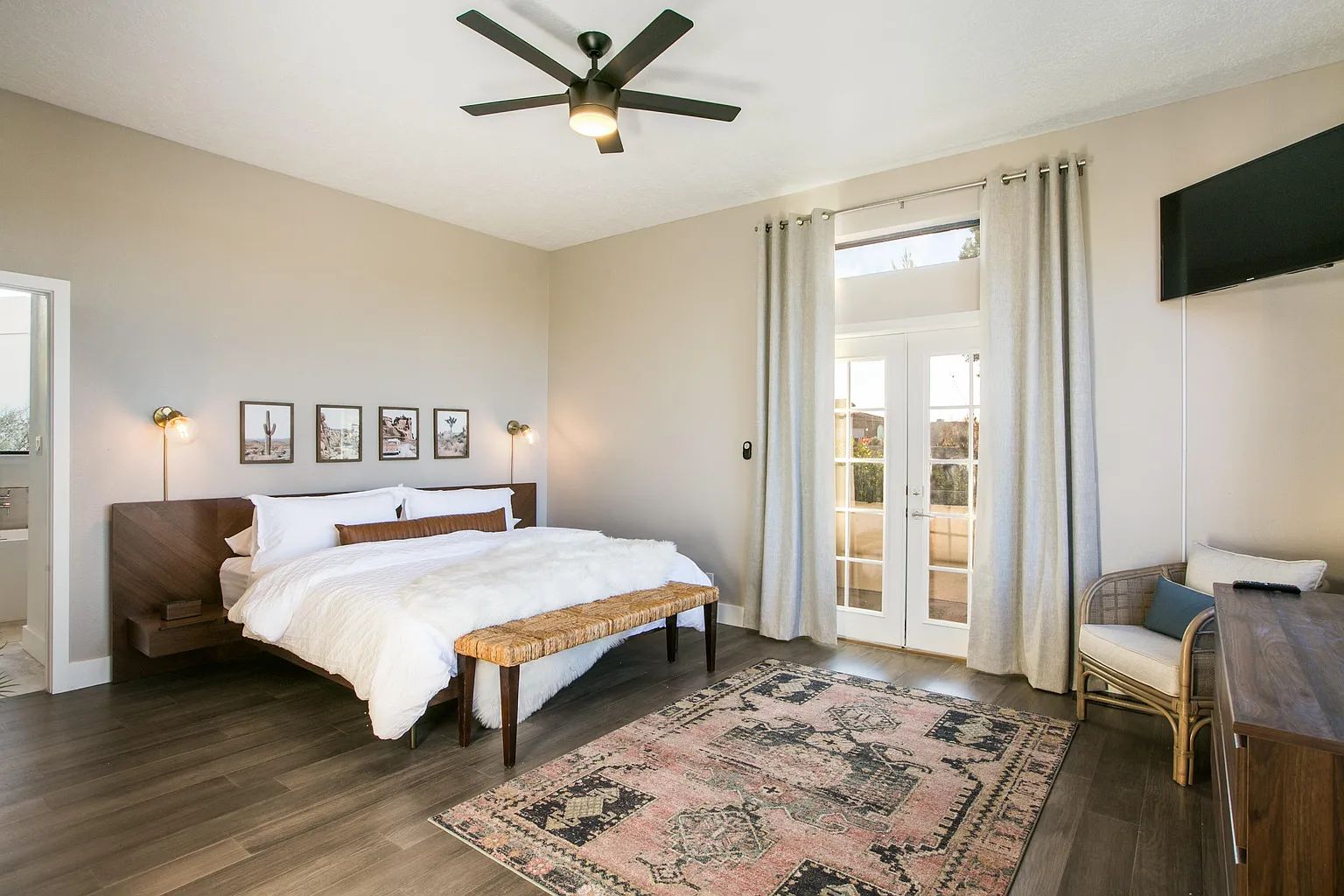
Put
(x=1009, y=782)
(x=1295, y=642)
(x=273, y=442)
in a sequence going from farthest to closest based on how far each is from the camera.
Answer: (x=273, y=442), (x=1009, y=782), (x=1295, y=642)

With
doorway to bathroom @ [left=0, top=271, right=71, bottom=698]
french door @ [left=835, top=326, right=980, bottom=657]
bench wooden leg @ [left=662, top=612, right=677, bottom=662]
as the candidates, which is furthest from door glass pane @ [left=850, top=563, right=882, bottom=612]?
doorway to bathroom @ [left=0, top=271, right=71, bottom=698]

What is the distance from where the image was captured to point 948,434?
4.36 meters

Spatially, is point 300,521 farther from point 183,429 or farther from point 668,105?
point 668,105

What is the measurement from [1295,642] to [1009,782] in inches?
47.3

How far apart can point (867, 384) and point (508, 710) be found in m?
3.08

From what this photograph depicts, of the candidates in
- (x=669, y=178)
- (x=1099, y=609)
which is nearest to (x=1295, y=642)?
(x=1099, y=609)

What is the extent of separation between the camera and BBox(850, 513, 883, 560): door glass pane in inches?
182

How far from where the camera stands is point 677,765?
2.82 meters

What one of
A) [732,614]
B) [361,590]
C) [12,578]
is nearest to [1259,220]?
[732,614]

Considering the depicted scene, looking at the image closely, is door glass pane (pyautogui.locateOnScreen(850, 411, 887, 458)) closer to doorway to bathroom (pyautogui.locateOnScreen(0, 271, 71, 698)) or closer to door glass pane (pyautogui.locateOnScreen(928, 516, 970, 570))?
door glass pane (pyautogui.locateOnScreen(928, 516, 970, 570))

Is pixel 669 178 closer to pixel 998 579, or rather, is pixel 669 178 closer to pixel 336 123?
pixel 336 123

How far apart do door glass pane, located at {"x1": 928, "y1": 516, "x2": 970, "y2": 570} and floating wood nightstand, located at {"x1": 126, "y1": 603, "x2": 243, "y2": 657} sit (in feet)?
13.5

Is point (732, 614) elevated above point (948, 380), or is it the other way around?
point (948, 380)

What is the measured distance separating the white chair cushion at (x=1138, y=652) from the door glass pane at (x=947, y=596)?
991 mm
